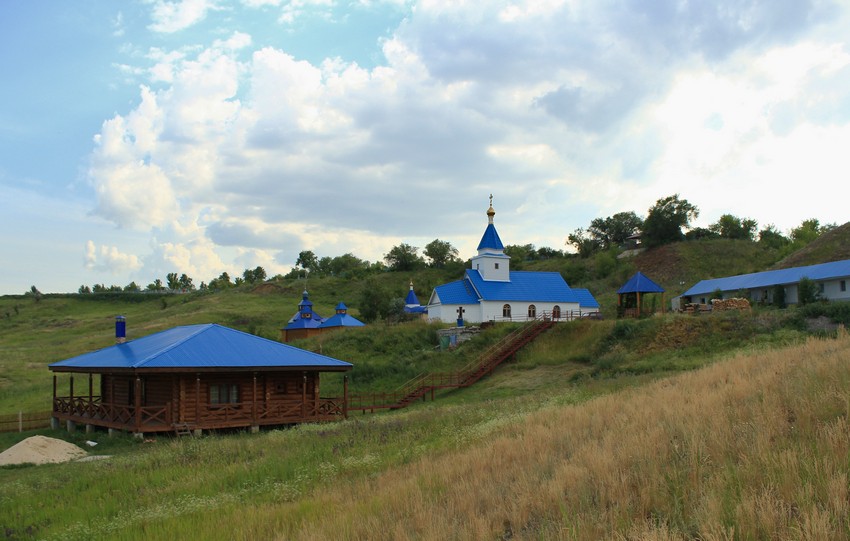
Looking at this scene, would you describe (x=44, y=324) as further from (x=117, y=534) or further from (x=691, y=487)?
(x=691, y=487)

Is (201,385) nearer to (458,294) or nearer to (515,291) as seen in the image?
(458,294)

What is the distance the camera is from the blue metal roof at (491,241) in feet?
184

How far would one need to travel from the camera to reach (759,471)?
6.91m

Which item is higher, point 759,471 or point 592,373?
point 759,471

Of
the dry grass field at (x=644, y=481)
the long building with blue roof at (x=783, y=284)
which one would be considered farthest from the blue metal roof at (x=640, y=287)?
the dry grass field at (x=644, y=481)

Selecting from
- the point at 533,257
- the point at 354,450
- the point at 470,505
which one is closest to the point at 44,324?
the point at 533,257

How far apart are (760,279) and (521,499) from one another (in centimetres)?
4693

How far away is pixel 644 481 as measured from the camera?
24.9ft

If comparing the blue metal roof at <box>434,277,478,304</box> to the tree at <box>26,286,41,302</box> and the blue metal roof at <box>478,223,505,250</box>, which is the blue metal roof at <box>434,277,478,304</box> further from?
the tree at <box>26,286,41,302</box>

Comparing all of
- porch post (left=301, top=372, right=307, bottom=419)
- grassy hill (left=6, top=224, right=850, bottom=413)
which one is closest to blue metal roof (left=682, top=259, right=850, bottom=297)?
grassy hill (left=6, top=224, right=850, bottom=413)

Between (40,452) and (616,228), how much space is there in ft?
317

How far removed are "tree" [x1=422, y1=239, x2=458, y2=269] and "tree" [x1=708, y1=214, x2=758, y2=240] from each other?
44.1 meters

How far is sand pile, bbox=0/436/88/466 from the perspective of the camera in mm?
20469

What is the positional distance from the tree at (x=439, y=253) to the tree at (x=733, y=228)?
44.1m
